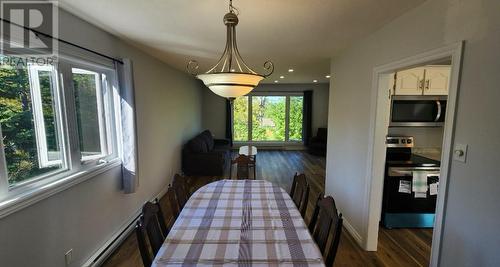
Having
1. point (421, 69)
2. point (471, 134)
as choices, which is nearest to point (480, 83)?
point (471, 134)

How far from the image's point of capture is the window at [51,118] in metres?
1.53

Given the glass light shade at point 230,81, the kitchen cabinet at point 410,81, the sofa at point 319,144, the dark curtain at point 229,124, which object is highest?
the kitchen cabinet at point 410,81

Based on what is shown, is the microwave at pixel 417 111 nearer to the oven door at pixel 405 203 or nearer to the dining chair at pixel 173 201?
the oven door at pixel 405 203

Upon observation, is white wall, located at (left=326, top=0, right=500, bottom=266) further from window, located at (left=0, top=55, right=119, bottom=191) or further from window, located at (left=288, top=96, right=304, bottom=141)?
window, located at (left=288, top=96, right=304, bottom=141)

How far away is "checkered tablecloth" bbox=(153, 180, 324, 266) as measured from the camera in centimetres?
126

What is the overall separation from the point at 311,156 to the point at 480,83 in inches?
246

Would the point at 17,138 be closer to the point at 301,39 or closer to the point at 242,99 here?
the point at 301,39

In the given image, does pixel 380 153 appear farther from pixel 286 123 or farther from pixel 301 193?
pixel 286 123

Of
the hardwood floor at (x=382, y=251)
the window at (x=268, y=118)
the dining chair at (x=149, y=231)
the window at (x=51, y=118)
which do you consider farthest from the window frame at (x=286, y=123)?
the dining chair at (x=149, y=231)

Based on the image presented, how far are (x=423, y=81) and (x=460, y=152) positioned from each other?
1.99m

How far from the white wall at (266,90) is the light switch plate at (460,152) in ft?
22.2

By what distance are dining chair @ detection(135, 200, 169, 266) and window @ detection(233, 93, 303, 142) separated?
6779mm

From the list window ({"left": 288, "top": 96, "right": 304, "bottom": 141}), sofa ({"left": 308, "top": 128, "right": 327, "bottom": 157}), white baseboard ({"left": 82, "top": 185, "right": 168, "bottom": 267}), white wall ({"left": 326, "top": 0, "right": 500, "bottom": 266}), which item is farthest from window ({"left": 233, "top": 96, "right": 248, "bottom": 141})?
white wall ({"left": 326, "top": 0, "right": 500, "bottom": 266})

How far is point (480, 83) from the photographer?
1.27m
